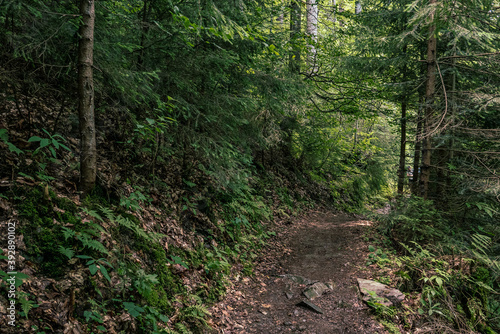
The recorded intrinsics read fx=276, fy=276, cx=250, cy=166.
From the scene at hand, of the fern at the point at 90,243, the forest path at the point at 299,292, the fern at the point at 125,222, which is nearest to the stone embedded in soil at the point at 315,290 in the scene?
the forest path at the point at 299,292

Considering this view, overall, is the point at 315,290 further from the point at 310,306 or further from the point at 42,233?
the point at 42,233

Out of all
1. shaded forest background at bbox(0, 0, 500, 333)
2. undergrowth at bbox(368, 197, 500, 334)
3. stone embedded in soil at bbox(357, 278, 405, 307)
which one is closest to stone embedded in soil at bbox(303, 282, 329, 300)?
stone embedded in soil at bbox(357, 278, 405, 307)

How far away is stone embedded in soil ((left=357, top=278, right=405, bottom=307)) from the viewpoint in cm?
521

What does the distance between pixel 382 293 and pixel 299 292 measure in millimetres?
1601

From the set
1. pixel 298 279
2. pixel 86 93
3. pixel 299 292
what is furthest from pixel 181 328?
pixel 86 93

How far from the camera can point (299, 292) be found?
565cm

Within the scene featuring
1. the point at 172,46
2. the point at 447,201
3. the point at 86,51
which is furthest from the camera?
the point at 447,201

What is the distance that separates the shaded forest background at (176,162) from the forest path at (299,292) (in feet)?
1.35

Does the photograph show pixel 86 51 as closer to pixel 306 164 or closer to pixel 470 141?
pixel 470 141

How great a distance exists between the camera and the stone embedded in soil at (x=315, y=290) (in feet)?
18.0

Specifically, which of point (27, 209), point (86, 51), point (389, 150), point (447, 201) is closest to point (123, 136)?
point (86, 51)

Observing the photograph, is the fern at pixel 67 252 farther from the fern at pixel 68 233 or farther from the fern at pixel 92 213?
the fern at pixel 92 213

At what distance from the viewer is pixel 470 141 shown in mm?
8461

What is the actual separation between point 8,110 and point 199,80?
138 inches
